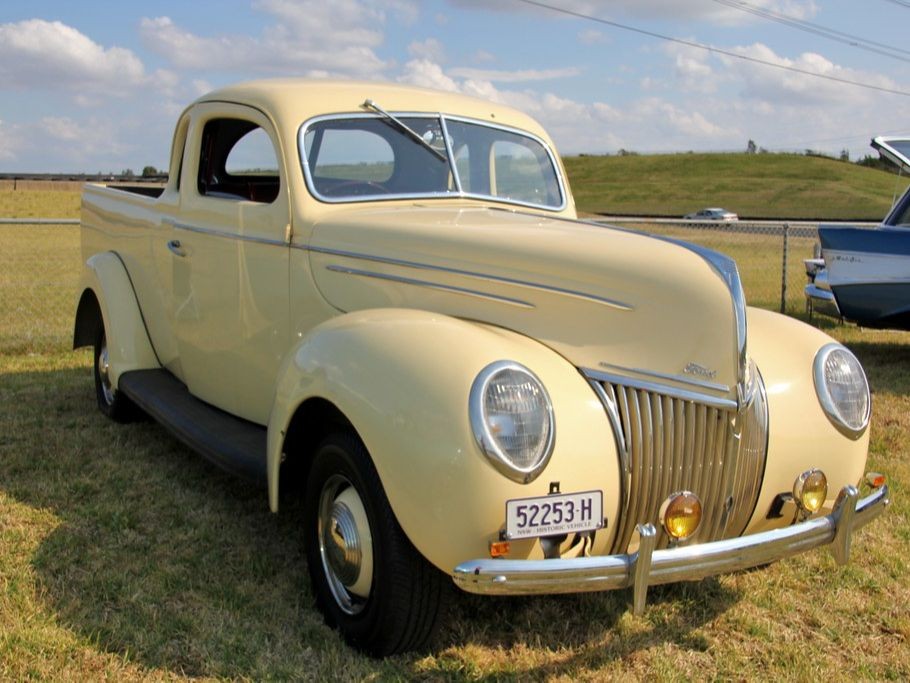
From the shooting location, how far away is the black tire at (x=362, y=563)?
274cm

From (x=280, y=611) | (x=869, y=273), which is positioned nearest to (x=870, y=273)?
(x=869, y=273)

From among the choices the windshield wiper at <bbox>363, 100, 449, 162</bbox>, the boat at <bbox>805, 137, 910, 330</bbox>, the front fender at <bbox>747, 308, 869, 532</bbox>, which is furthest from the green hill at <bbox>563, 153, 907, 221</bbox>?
the front fender at <bbox>747, 308, 869, 532</bbox>

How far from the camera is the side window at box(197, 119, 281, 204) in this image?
4.46 m

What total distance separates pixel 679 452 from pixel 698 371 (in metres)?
0.26

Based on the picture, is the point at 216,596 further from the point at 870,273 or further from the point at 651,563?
the point at 870,273

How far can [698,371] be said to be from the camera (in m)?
2.76

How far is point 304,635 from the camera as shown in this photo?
10.1 feet

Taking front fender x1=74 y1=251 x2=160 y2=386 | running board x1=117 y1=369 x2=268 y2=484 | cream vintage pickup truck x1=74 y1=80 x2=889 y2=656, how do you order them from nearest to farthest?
cream vintage pickup truck x1=74 y1=80 x2=889 y2=656
running board x1=117 y1=369 x2=268 y2=484
front fender x1=74 y1=251 x2=160 y2=386

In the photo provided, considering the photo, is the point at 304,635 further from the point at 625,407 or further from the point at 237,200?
the point at 237,200

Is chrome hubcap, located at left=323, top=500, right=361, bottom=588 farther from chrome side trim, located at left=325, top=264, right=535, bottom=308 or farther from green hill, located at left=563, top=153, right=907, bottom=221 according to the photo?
green hill, located at left=563, top=153, right=907, bottom=221

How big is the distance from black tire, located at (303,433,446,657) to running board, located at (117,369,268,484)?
1.52 feet

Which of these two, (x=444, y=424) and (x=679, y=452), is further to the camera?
(x=679, y=452)

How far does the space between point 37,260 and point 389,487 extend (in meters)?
15.3

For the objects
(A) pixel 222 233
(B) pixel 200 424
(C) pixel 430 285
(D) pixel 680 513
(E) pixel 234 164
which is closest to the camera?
(D) pixel 680 513
